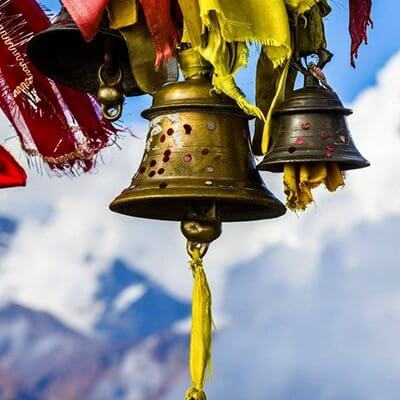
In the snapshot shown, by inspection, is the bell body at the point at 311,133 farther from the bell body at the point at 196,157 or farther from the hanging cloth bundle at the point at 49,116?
the hanging cloth bundle at the point at 49,116

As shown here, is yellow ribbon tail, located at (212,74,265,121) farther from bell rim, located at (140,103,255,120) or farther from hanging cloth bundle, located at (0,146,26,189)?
hanging cloth bundle, located at (0,146,26,189)

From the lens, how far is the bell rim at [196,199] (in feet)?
7.35

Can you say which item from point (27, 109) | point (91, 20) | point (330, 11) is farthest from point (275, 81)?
point (27, 109)

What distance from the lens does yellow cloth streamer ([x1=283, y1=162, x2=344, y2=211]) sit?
227 cm

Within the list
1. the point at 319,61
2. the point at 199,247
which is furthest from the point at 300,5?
the point at 199,247

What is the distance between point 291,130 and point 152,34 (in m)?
0.25

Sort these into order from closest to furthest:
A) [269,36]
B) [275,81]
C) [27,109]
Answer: [269,36] < [275,81] < [27,109]

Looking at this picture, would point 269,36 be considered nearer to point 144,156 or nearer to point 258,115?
point 258,115

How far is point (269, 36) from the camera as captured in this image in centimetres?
225

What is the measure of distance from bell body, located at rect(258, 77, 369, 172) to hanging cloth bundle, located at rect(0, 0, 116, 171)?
1.78 feet

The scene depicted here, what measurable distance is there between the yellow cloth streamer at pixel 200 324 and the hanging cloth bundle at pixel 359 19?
1.39 feet

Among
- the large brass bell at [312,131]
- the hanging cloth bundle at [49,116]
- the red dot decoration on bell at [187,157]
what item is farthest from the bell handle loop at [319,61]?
the hanging cloth bundle at [49,116]

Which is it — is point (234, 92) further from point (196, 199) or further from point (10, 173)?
point (10, 173)

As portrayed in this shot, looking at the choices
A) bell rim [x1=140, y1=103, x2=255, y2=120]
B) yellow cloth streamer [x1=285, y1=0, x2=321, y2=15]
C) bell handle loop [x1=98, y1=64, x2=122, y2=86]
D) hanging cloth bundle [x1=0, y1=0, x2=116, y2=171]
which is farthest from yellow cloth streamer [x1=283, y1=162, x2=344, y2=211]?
hanging cloth bundle [x1=0, y1=0, x2=116, y2=171]
